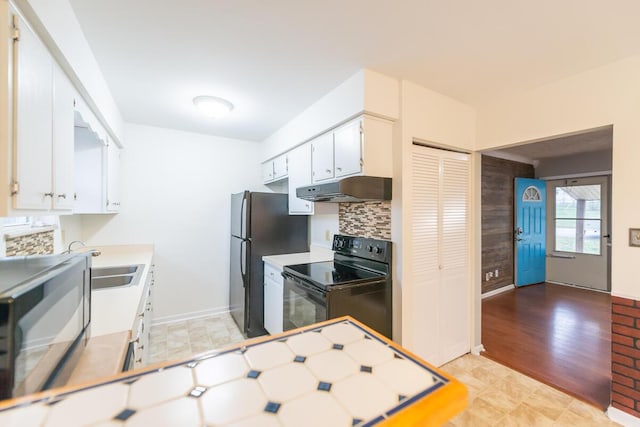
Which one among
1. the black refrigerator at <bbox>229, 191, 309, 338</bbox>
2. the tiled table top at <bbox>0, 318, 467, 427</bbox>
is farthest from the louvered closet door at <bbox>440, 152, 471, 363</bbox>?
the tiled table top at <bbox>0, 318, 467, 427</bbox>

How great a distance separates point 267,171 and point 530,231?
4914mm

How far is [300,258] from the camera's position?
302 cm

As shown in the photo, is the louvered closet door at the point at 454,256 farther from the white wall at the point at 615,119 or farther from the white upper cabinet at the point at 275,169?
the white upper cabinet at the point at 275,169

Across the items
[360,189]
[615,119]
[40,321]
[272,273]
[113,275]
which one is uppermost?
[615,119]

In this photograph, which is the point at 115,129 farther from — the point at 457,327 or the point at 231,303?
the point at 457,327

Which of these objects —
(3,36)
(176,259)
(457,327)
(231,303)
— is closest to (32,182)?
(3,36)

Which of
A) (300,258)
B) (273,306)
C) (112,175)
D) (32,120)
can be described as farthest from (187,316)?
(32,120)

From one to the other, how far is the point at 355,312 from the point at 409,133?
1.50 m

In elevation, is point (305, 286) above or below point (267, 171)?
below

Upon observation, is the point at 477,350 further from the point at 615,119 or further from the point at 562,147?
the point at 562,147

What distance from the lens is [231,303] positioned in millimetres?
3625

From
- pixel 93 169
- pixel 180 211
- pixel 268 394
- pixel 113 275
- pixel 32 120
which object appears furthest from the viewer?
pixel 180 211

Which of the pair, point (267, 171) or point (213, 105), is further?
point (267, 171)

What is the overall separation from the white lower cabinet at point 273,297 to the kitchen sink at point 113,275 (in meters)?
1.17
